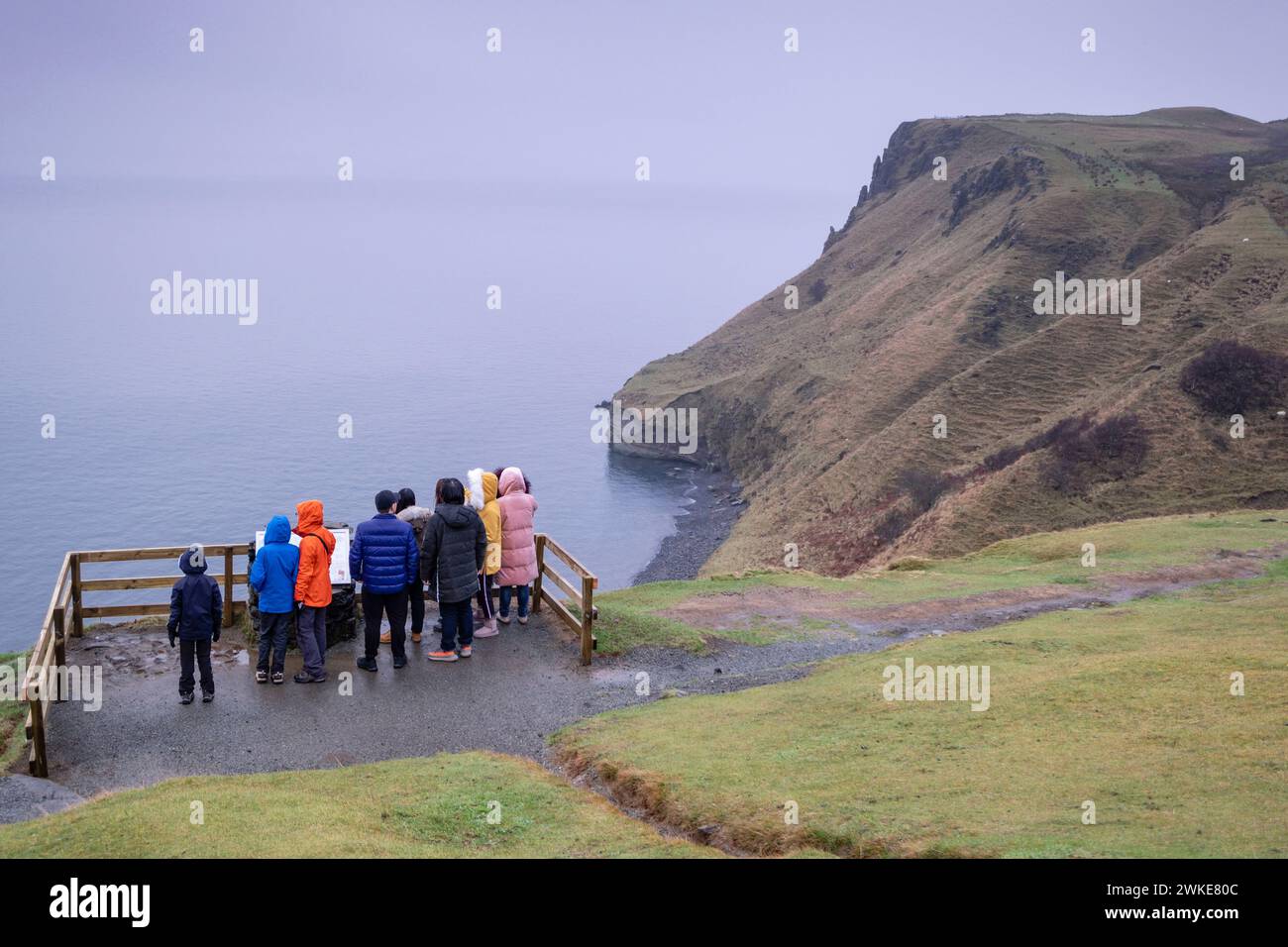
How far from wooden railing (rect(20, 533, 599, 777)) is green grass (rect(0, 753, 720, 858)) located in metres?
2.67

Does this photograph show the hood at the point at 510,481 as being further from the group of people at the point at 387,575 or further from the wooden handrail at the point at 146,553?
the wooden handrail at the point at 146,553

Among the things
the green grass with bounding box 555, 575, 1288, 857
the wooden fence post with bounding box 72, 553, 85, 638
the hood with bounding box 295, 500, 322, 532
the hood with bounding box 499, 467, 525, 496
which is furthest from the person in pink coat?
the wooden fence post with bounding box 72, 553, 85, 638

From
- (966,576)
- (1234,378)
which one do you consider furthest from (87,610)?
(1234,378)

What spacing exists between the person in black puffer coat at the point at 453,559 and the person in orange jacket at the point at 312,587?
5.94ft

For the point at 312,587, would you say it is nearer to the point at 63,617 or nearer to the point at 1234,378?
the point at 63,617

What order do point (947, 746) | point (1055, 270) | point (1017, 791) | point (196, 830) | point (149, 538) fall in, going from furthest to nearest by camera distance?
point (1055, 270)
point (149, 538)
point (947, 746)
point (1017, 791)
point (196, 830)

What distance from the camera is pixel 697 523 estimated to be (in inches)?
4043

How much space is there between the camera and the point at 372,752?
17375 millimetres

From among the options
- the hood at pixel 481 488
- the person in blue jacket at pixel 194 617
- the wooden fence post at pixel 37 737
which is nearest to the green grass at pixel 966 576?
the hood at pixel 481 488

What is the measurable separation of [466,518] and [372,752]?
4.76 m

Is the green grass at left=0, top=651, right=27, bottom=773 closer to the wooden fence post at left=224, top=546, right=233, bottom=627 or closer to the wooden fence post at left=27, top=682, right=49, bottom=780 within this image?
the wooden fence post at left=27, top=682, right=49, bottom=780

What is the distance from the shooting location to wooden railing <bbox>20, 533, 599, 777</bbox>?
16172 mm

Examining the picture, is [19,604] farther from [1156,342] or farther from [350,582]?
[1156,342]
